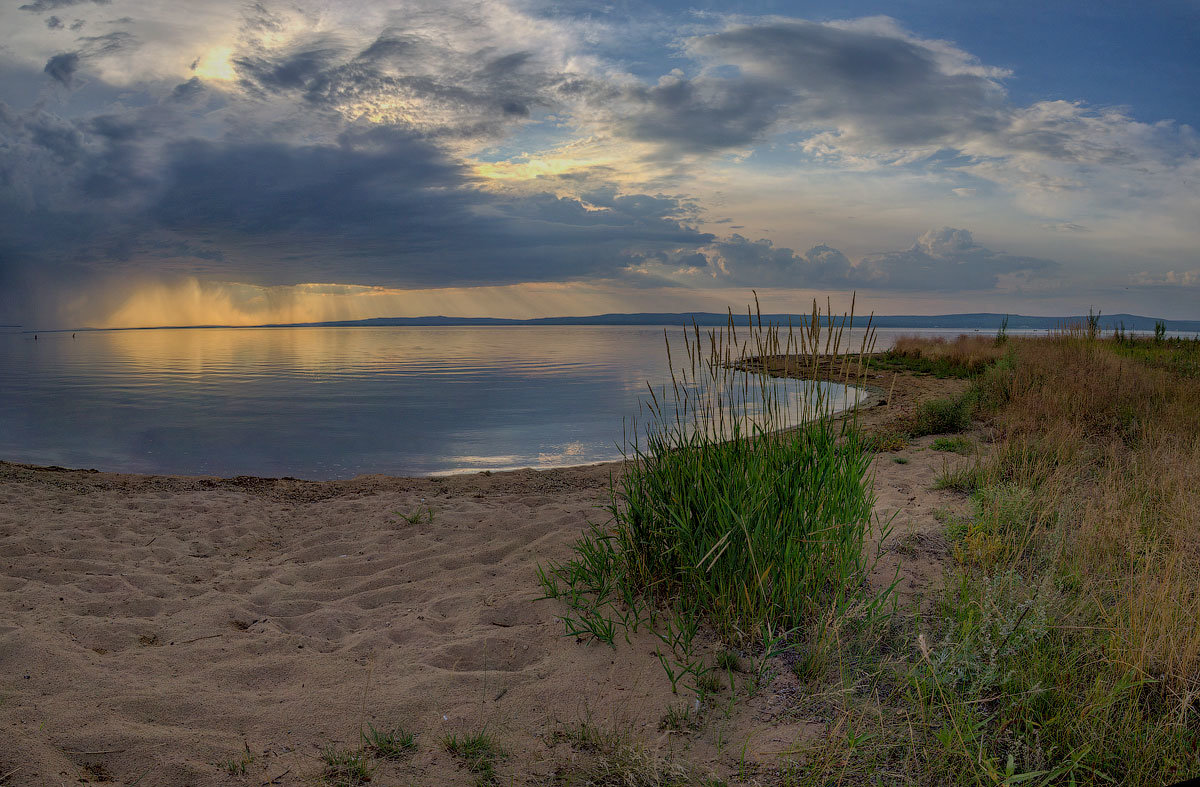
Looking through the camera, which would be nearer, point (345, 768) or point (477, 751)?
point (345, 768)

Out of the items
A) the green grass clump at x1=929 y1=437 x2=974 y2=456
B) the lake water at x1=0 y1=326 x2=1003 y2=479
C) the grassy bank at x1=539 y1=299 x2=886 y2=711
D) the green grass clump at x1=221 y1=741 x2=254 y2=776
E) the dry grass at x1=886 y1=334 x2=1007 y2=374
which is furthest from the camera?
the dry grass at x1=886 y1=334 x2=1007 y2=374

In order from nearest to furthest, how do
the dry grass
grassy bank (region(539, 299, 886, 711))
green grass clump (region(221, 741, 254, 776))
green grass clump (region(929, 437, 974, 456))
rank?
1. green grass clump (region(221, 741, 254, 776))
2. grassy bank (region(539, 299, 886, 711))
3. green grass clump (region(929, 437, 974, 456))
4. the dry grass

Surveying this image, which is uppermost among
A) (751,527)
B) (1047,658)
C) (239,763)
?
(751,527)

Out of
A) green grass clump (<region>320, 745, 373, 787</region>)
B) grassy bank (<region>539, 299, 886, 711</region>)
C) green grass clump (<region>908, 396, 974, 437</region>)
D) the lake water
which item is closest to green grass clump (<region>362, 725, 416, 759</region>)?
green grass clump (<region>320, 745, 373, 787</region>)

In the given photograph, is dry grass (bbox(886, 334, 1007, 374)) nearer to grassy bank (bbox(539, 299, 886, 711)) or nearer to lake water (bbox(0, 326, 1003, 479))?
lake water (bbox(0, 326, 1003, 479))

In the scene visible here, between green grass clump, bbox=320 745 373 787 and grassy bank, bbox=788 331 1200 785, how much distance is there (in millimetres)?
1762

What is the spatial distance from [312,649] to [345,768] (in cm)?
141

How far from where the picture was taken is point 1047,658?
3.03 metres

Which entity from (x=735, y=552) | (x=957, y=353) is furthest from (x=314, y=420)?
(x=957, y=353)

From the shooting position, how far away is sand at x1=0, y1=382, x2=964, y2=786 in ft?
9.35

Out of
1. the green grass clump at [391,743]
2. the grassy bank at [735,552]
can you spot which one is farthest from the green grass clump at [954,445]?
the green grass clump at [391,743]

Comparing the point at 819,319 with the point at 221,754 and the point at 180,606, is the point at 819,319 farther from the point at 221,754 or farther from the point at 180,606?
the point at 180,606

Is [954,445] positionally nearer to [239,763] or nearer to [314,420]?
[239,763]

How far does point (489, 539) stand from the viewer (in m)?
6.07
